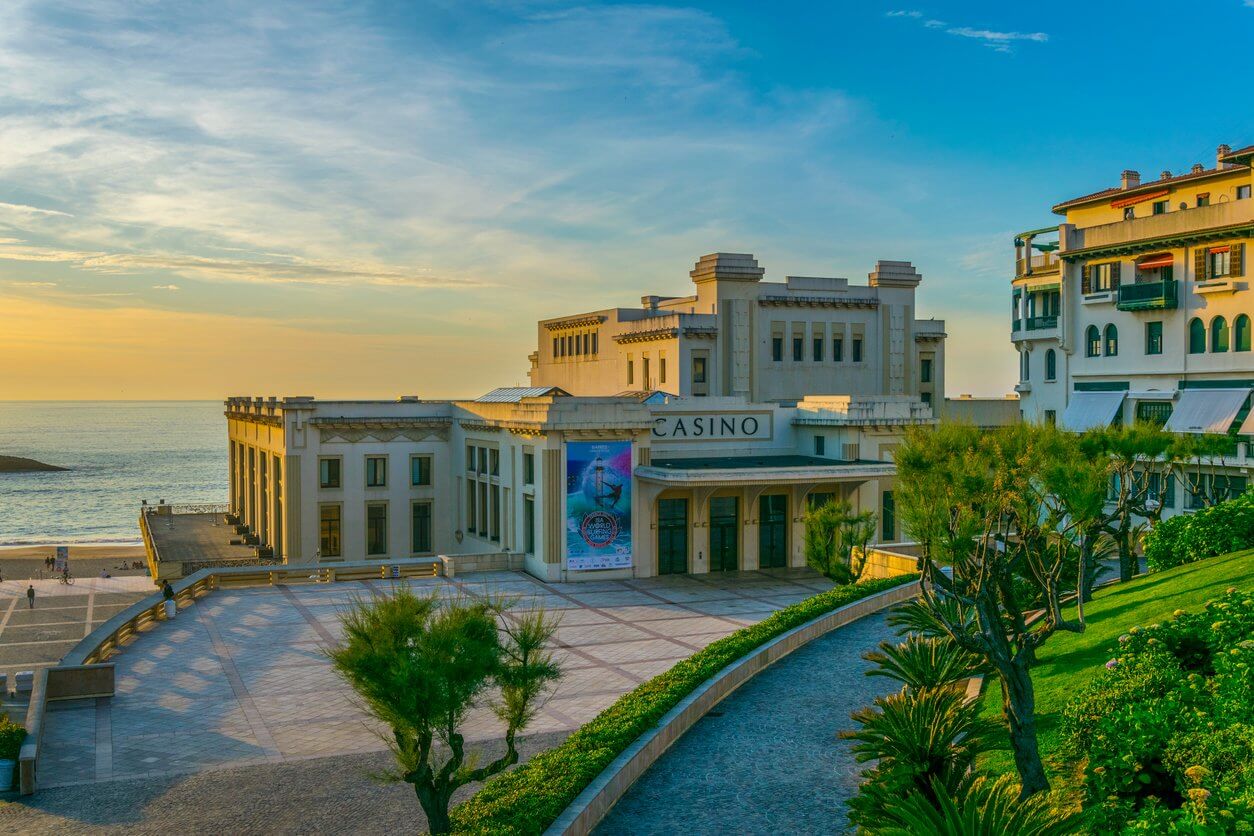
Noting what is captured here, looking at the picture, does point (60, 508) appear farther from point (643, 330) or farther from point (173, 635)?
point (173, 635)

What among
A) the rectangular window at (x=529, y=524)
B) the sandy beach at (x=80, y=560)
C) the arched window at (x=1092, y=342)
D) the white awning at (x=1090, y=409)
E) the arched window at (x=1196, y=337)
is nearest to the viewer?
the rectangular window at (x=529, y=524)

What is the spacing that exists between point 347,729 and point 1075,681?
51.0 feet

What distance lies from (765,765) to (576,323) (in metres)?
61.5

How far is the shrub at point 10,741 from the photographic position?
20.7 metres

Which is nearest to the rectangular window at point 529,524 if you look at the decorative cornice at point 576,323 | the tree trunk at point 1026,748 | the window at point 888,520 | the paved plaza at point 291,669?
the paved plaza at point 291,669

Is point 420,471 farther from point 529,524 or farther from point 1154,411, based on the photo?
point 1154,411

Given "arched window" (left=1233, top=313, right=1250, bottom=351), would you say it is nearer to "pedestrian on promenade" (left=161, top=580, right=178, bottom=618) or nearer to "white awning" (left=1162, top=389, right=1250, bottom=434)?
"white awning" (left=1162, top=389, right=1250, bottom=434)

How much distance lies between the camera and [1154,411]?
4909 cm

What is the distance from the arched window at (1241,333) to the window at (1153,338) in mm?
4106

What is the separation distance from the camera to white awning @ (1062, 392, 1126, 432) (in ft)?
168

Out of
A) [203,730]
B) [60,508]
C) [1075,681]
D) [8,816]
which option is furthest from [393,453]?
[60,508]

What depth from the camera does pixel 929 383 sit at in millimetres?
75875

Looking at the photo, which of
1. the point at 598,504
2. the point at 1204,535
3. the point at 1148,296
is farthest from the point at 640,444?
the point at 1148,296

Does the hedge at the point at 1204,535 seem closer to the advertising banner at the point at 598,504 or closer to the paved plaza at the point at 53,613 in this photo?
the advertising banner at the point at 598,504
